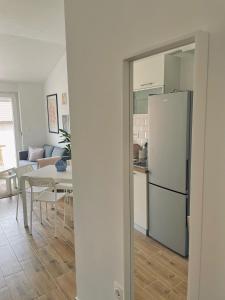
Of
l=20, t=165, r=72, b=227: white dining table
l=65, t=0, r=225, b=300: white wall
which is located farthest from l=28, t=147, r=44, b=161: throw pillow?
l=65, t=0, r=225, b=300: white wall

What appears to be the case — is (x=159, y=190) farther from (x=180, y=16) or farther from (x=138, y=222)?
(x=180, y=16)

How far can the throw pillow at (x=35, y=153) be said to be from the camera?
5625mm

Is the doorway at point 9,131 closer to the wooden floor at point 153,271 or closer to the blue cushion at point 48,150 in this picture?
the blue cushion at point 48,150

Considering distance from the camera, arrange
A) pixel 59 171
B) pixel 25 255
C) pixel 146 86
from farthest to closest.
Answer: pixel 59 171, pixel 25 255, pixel 146 86

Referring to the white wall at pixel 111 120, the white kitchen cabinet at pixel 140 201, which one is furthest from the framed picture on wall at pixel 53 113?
the white kitchen cabinet at pixel 140 201

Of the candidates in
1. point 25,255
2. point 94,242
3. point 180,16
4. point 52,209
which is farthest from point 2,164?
point 180,16

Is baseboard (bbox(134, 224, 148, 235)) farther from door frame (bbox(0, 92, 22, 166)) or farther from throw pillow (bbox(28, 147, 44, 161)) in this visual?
door frame (bbox(0, 92, 22, 166))

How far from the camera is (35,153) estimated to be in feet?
18.6

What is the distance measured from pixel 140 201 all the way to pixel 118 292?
55 centimetres

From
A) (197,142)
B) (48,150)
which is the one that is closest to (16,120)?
(48,150)

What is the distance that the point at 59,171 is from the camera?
335 centimetres

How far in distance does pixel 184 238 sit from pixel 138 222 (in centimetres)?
26

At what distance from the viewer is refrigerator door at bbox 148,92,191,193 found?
3.85 feet

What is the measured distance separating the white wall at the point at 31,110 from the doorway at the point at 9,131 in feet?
0.55
